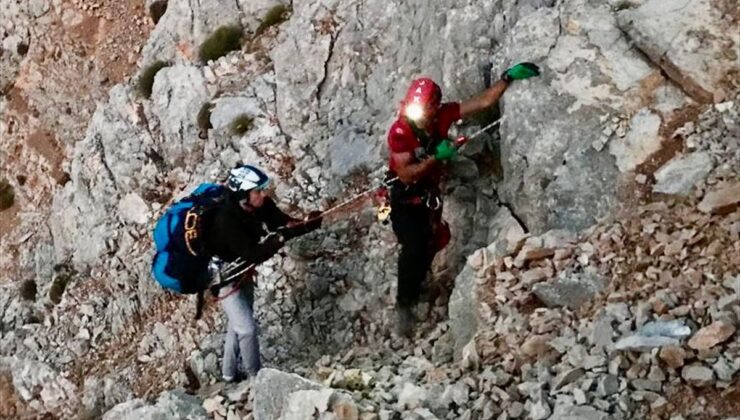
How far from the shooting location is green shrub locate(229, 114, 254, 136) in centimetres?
1862

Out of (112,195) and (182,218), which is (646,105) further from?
(112,195)

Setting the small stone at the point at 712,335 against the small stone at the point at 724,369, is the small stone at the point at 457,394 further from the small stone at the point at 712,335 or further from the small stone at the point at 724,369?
the small stone at the point at 724,369

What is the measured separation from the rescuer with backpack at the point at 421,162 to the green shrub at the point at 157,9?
14.7 metres

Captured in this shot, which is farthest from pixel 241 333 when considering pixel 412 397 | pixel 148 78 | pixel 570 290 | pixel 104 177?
pixel 148 78

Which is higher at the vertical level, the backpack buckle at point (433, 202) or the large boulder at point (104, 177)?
the large boulder at point (104, 177)

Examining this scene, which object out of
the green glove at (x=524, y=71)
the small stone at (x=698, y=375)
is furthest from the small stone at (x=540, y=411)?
the green glove at (x=524, y=71)

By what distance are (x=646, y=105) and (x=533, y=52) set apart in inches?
70.4

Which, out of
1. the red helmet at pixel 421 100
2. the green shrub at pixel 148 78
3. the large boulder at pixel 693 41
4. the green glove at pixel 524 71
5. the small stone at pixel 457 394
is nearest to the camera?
the small stone at pixel 457 394

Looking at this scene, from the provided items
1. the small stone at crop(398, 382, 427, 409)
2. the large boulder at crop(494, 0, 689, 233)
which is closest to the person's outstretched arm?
the large boulder at crop(494, 0, 689, 233)

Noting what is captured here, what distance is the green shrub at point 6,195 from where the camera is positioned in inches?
1076

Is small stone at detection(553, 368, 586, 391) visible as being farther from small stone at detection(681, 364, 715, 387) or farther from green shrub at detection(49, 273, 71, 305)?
green shrub at detection(49, 273, 71, 305)

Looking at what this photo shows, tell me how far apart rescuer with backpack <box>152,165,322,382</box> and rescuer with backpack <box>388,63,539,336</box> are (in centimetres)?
135

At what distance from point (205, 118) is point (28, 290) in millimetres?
7499

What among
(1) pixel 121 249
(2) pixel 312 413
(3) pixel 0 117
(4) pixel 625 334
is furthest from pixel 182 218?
(3) pixel 0 117
